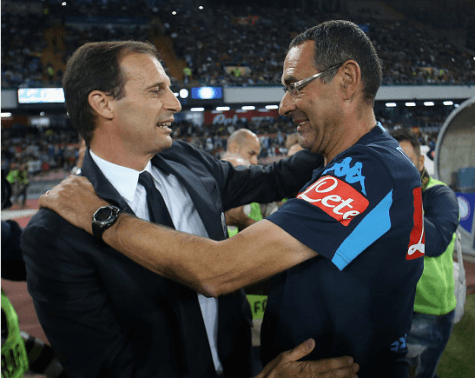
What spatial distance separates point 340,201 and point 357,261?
22 cm

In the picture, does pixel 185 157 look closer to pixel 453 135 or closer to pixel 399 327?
pixel 399 327

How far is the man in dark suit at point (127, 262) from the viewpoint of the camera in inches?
49.4

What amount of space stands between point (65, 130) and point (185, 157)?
20.7 m

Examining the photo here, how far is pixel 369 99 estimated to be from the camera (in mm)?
1479

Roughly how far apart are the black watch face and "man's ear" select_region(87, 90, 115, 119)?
1.36 ft

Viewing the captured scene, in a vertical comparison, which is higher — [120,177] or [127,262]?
[120,177]

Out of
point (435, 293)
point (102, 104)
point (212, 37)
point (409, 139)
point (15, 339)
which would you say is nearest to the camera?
point (102, 104)

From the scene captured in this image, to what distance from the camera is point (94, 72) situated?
1438 mm

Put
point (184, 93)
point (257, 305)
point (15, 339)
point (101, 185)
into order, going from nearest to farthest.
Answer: point (101, 185), point (15, 339), point (257, 305), point (184, 93)

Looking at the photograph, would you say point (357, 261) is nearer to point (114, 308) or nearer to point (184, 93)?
point (114, 308)

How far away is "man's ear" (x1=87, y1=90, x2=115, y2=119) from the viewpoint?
4.76ft

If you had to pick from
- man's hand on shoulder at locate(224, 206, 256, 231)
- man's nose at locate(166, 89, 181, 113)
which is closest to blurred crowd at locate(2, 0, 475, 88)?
man's hand on shoulder at locate(224, 206, 256, 231)

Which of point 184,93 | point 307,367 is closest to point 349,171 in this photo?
point 307,367

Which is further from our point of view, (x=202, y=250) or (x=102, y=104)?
(x=102, y=104)
